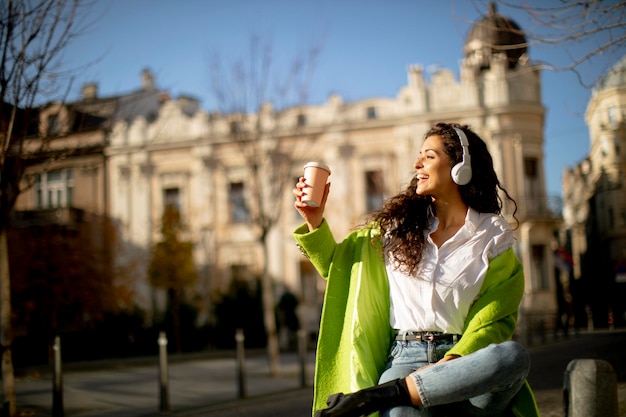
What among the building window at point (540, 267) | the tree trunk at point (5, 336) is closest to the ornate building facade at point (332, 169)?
the building window at point (540, 267)

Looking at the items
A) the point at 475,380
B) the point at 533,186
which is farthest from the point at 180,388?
the point at 533,186

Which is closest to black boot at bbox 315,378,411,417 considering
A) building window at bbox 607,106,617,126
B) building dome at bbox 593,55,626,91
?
building dome at bbox 593,55,626,91

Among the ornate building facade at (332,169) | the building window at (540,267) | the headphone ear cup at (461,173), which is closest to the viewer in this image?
the headphone ear cup at (461,173)

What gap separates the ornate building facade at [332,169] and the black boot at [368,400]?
26.5 meters

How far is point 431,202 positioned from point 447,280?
1.57 ft

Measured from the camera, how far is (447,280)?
2961mm

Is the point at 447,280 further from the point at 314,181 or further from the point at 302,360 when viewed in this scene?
the point at 302,360

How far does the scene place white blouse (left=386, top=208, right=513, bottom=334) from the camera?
115 inches

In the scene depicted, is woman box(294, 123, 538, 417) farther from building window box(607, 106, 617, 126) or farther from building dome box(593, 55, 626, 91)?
building window box(607, 106, 617, 126)

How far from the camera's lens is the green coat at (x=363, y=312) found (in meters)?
2.90

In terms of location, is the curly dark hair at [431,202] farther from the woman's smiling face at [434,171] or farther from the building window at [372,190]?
the building window at [372,190]

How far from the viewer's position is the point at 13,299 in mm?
20797

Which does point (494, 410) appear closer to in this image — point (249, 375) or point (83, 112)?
point (83, 112)

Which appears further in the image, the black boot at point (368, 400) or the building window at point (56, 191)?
the building window at point (56, 191)
